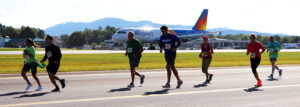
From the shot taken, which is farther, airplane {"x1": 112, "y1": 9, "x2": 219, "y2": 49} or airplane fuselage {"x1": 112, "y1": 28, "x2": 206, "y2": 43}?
airplane {"x1": 112, "y1": 9, "x2": 219, "y2": 49}

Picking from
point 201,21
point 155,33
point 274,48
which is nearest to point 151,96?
point 274,48

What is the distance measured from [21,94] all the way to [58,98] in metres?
1.11

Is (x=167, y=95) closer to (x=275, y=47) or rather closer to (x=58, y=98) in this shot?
(x=58, y=98)

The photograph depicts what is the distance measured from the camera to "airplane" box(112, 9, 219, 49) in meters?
50.1

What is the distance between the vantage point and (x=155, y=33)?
52688 mm

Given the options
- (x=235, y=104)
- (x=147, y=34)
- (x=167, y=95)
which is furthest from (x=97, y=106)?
(x=147, y=34)

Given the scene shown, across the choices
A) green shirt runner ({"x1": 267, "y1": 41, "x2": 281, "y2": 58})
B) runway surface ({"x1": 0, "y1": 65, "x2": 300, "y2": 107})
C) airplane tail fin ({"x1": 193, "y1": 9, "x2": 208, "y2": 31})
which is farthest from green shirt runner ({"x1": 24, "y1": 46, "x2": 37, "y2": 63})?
airplane tail fin ({"x1": 193, "y1": 9, "x2": 208, "y2": 31})

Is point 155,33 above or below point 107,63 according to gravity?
above

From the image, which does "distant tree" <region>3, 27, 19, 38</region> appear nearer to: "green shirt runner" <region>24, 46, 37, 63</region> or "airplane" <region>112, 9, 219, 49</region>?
"airplane" <region>112, 9, 219, 49</region>

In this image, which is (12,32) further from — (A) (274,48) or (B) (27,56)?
(B) (27,56)

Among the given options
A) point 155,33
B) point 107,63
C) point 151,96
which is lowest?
point 107,63

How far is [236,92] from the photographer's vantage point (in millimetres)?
8359

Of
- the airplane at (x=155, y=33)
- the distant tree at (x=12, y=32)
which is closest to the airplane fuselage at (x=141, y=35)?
the airplane at (x=155, y=33)

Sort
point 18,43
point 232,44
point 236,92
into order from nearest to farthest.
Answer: point 236,92 < point 18,43 < point 232,44
